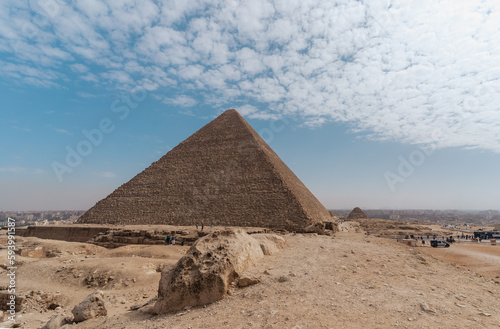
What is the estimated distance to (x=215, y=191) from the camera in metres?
31.9

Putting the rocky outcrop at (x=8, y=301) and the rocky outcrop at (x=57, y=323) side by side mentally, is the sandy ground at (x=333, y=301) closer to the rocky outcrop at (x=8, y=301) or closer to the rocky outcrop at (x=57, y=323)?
the rocky outcrop at (x=8, y=301)

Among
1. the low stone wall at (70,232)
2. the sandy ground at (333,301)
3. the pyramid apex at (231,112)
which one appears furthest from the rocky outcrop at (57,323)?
the pyramid apex at (231,112)

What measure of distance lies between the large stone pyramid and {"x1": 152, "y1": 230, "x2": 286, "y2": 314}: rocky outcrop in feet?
67.1

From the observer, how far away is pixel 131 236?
66.8 ft

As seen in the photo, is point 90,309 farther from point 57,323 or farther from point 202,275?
point 202,275

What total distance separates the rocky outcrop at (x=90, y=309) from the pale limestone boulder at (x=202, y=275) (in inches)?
58.1

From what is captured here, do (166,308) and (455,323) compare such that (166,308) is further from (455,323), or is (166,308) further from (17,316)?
(17,316)

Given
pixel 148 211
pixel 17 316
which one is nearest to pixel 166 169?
pixel 148 211

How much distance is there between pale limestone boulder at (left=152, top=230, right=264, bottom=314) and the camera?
4078 mm

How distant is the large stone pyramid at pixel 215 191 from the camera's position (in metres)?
27.6

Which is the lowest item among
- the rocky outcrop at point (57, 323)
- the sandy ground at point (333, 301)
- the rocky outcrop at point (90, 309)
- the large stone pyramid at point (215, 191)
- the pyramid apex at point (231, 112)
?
the rocky outcrop at point (57, 323)

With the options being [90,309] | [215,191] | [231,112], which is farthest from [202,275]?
[231,112]

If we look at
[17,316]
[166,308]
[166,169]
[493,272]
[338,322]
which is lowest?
[493,272]

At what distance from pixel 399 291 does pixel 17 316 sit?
786 cm
